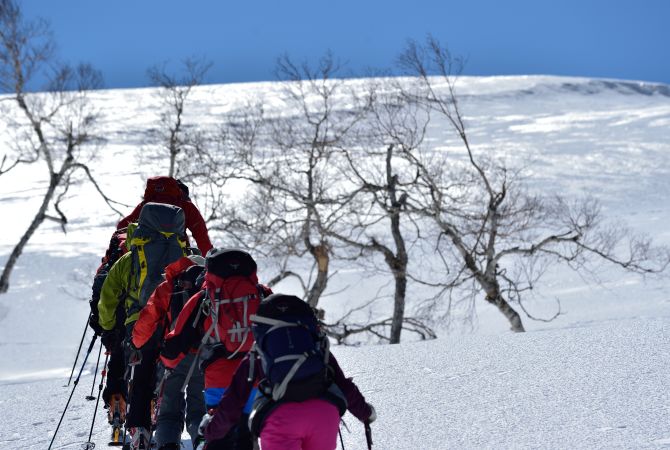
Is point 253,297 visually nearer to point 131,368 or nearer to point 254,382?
point 254,382

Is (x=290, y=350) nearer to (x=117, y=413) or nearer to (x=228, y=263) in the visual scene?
(x=228, y=263)

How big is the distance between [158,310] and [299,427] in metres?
1.36

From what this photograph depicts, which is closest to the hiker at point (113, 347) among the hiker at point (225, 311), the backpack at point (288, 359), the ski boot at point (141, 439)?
the ski boot at point (141, 439)

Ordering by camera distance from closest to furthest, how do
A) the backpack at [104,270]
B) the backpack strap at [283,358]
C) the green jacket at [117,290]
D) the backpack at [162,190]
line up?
1. the backpack strap at [283,358]
2. the green jacket at [117,290]
3. the backpack at [104,270]
4. the backpack at [162,190]

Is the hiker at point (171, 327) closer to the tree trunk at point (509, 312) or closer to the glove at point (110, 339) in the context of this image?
the glove at point (110, 339)

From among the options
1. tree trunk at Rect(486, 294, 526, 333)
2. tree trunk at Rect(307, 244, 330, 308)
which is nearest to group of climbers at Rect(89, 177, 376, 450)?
tree trunk at Rect(486, 294, 526, 333)

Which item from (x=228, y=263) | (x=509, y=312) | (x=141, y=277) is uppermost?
(x=228, y=263)

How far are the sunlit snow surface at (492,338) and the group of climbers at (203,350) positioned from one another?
129cm

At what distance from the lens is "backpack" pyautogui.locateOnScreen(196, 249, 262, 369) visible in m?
3.58

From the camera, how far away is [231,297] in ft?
11.8

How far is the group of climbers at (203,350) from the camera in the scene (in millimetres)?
2988

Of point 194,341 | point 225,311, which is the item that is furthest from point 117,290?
point 225,311

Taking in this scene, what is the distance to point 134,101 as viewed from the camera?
7725cm

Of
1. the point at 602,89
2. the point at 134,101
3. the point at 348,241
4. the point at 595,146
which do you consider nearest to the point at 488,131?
the point at 595,146
